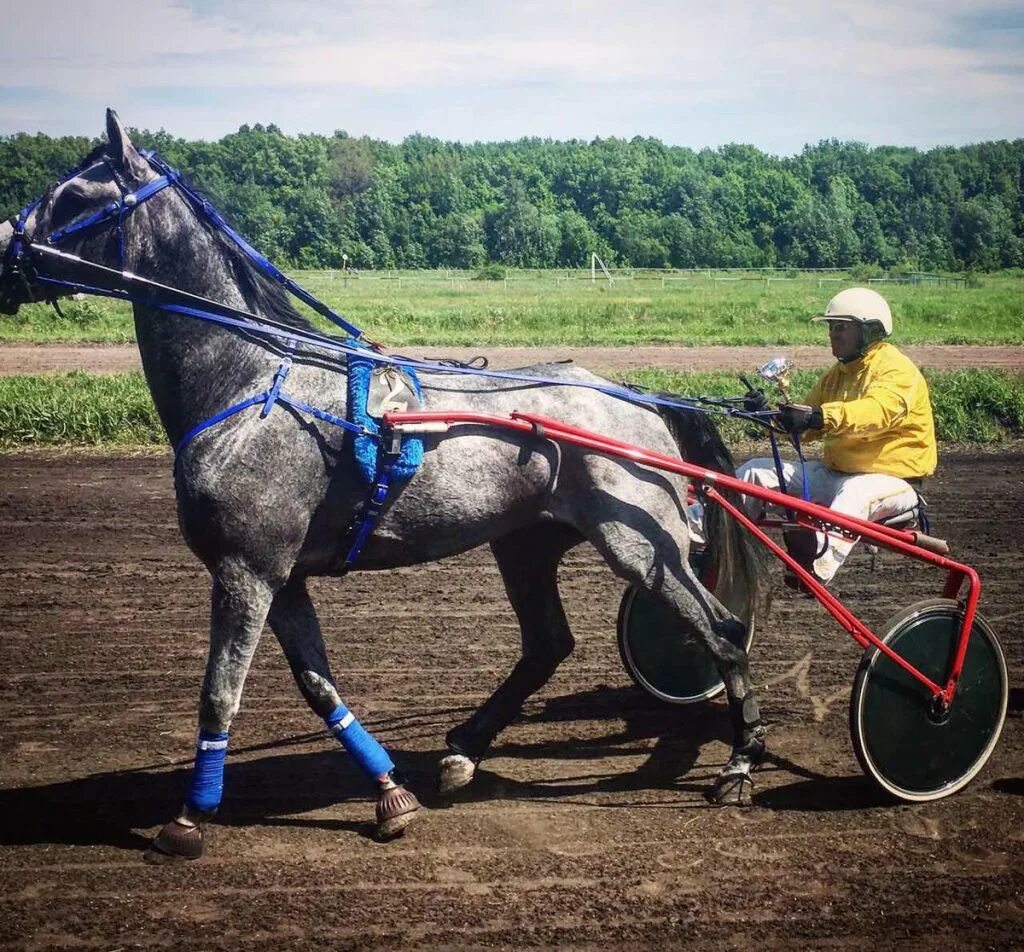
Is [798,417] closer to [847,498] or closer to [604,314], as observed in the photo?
→ [847,498]

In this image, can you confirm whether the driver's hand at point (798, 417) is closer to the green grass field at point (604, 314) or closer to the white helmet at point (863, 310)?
the white helmet at point (863, 310)

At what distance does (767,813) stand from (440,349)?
62.1 feet

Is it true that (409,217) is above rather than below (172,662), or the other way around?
above

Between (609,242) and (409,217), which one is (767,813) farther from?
(609,242)

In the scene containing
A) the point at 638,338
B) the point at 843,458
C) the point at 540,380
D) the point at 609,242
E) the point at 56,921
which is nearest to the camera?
the point at 56,921

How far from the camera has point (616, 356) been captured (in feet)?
69.4

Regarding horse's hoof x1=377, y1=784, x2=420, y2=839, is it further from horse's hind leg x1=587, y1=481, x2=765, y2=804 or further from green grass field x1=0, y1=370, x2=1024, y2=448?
green grass field x1=0, y1=370, x2=1024, y2=448

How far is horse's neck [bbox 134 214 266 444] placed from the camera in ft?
14.6

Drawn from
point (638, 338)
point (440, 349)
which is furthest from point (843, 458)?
point (638, 338)

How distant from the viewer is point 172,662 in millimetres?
6406

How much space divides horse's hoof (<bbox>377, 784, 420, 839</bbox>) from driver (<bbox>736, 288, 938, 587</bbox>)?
1968 mm

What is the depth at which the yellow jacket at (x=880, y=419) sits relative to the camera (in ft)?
16.8

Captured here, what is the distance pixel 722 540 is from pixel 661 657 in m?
0.79

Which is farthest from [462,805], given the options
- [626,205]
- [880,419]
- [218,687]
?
[626,205]
